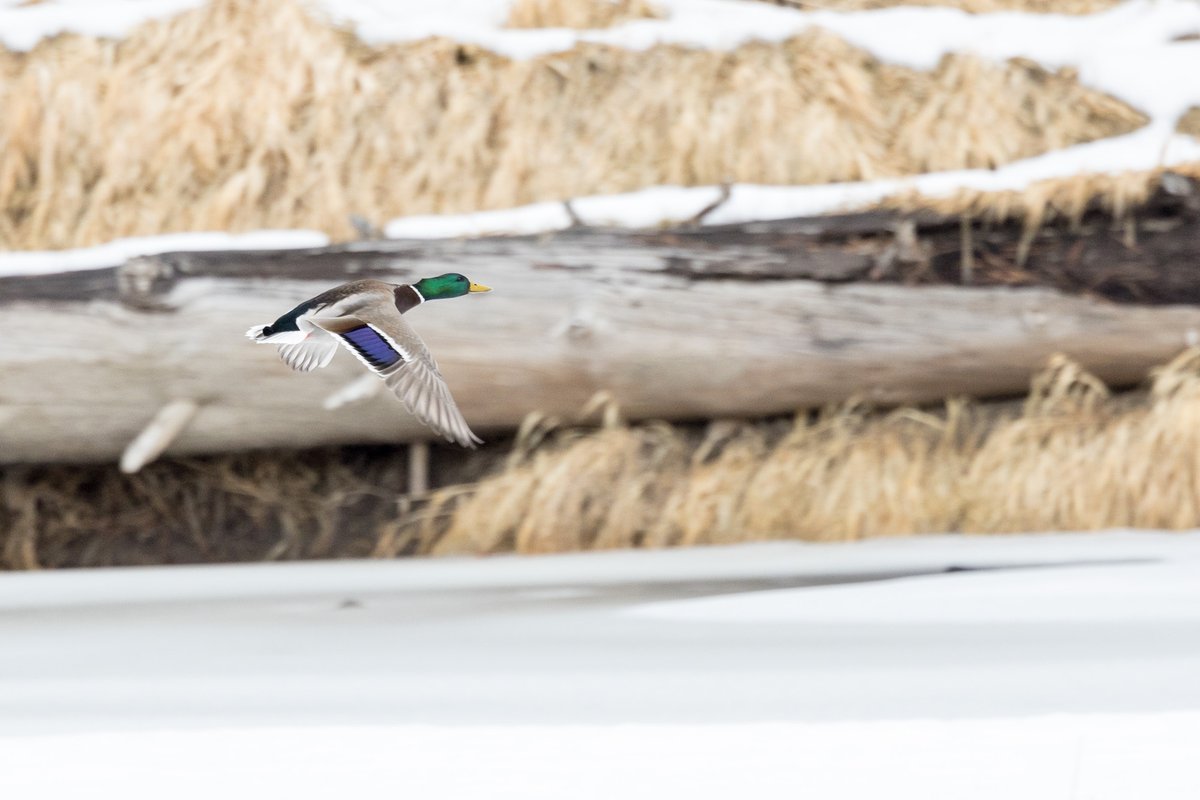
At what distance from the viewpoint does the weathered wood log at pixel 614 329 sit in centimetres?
309

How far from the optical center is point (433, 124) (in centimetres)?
417

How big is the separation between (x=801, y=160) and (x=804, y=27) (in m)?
0.62

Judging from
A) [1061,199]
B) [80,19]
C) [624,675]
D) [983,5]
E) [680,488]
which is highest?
[983,5]

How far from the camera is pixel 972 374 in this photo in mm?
3404

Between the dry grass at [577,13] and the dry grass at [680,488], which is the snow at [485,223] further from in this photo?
the dry grass at [577,13]

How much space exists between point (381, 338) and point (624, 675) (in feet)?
3.12

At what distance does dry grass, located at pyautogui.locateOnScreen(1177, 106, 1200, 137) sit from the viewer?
13.3 feet

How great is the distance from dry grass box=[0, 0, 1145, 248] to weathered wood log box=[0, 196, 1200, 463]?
2.73 ft

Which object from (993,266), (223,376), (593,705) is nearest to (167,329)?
(223,376)

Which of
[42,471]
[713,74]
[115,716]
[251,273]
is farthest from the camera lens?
[713,74]

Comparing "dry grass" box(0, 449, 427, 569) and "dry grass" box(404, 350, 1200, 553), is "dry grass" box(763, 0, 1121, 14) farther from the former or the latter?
"dry grass" box(0, 449, 427, 569)

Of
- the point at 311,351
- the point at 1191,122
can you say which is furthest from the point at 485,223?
the point at 311,351

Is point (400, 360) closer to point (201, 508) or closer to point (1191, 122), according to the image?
point (201, 508)

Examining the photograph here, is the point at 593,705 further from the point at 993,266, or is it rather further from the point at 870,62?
the point at 870,62
